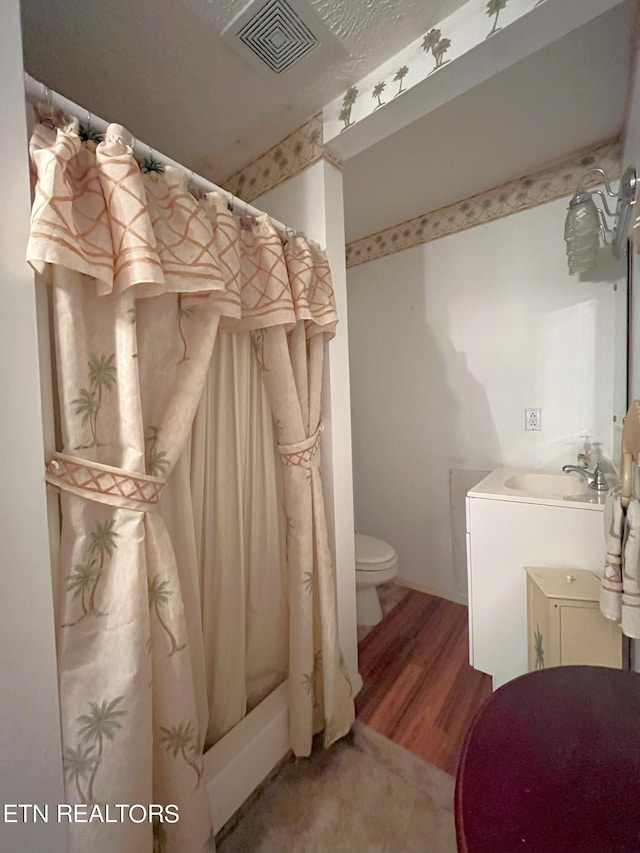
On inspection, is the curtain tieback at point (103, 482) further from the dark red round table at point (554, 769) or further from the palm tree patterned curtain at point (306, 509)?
the dark red round table at point (554, 769)

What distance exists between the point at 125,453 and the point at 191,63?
1.30 meters

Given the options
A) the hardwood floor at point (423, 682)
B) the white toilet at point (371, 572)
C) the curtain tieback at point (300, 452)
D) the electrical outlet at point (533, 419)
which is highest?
the electrical outlet at point (533, 419)

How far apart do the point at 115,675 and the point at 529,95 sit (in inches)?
87.0

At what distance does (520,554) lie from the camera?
1301mm

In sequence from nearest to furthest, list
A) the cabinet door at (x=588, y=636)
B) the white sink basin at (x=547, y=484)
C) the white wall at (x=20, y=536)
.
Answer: the white wall at (x=20, y=536) < the cabinet door at (x=588, y=636) < the white sink basin at (x=547, y=484)

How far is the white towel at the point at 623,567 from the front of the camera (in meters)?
0.83

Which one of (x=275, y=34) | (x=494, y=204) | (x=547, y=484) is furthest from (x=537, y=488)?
(x=275, y=34)

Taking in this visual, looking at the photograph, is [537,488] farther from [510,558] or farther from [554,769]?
[554,769]

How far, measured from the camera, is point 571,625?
3.55 ft

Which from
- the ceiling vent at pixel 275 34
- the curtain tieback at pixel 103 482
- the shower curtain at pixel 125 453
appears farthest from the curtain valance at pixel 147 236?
the ceiling vent at pixel 275 34

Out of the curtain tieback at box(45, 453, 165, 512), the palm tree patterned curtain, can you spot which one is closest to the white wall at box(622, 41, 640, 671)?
the palm tree patterned curtain

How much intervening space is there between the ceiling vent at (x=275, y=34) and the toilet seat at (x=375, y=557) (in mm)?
2073

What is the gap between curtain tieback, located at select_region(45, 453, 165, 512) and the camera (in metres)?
0.66

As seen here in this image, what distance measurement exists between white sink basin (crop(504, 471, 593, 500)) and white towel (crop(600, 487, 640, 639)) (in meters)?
0.59
